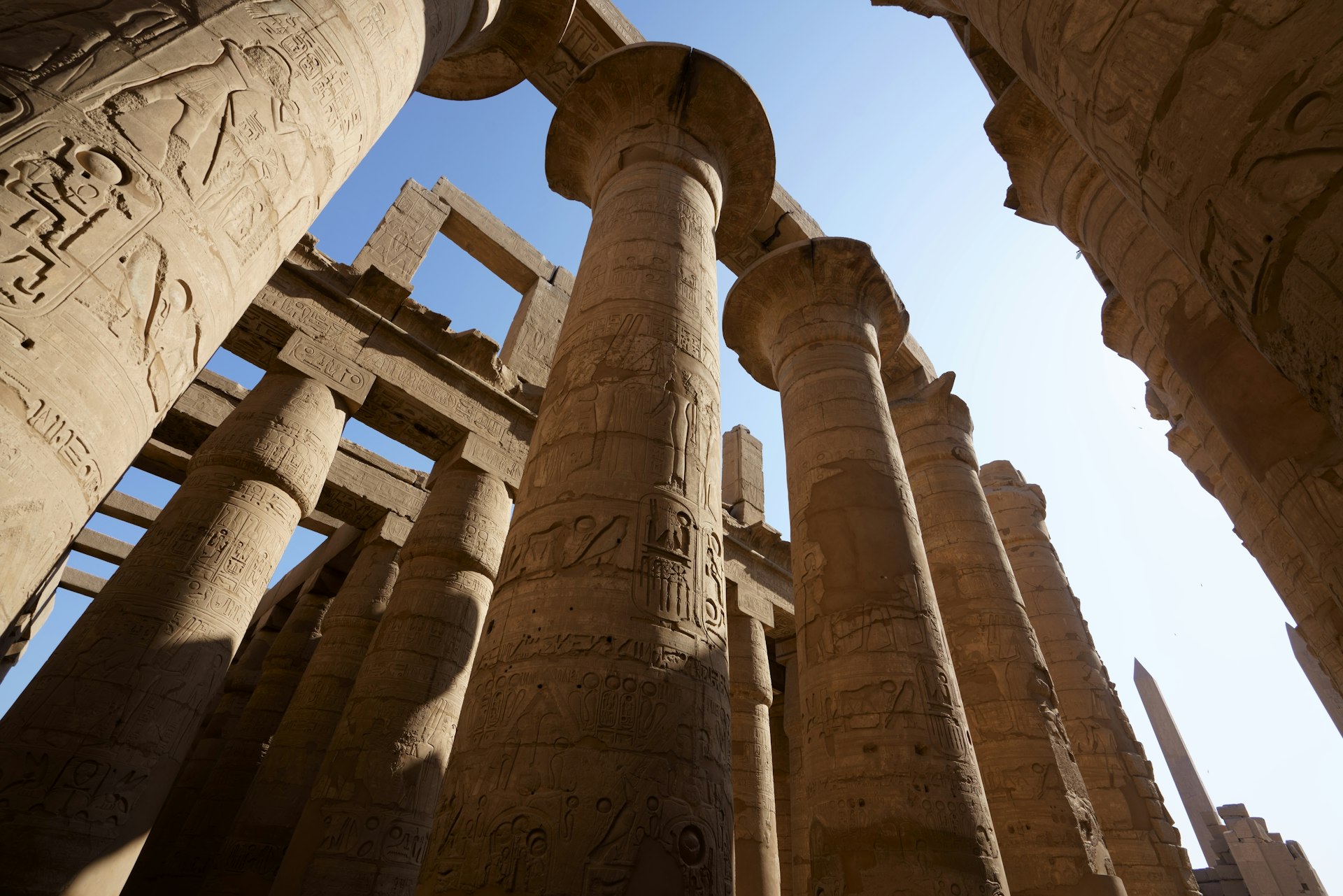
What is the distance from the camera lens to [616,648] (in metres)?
3.16

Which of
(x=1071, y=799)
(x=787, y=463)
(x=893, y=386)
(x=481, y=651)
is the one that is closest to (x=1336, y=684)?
(x=1071, y=799)

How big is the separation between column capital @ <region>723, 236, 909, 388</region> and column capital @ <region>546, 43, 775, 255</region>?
163 cm

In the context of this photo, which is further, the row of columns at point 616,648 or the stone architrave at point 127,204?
the row of columns at point 616,648

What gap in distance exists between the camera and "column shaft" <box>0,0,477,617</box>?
5.98 ft

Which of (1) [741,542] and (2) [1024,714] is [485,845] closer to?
(2) [1024,714]

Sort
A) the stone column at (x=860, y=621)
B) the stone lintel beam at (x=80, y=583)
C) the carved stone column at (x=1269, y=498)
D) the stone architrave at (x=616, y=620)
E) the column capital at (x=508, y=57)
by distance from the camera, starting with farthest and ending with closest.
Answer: the stone lintel beam at (x=80, y=583) → the column capital at (x=508, y=57) → the stone column at (x=860, y=621) → the carved stone column at (x=1269, y=498) → the stone architrave at (x=616, y=620)

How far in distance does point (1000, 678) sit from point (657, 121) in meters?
6.64

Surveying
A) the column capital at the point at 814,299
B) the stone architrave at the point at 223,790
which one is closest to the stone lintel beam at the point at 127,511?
the stone architrave at the point at 223,790

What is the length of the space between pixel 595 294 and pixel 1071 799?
20.9ft

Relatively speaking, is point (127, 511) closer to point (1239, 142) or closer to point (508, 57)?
point (508, 57)

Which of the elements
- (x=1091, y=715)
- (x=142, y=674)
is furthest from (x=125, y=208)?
(x=1091, y=715)

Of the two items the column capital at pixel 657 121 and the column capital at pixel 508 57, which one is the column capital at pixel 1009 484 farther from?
the column capital at pixel 508 57

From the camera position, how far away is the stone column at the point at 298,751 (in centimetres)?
654

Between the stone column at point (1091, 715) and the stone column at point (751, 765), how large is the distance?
13.2ft
